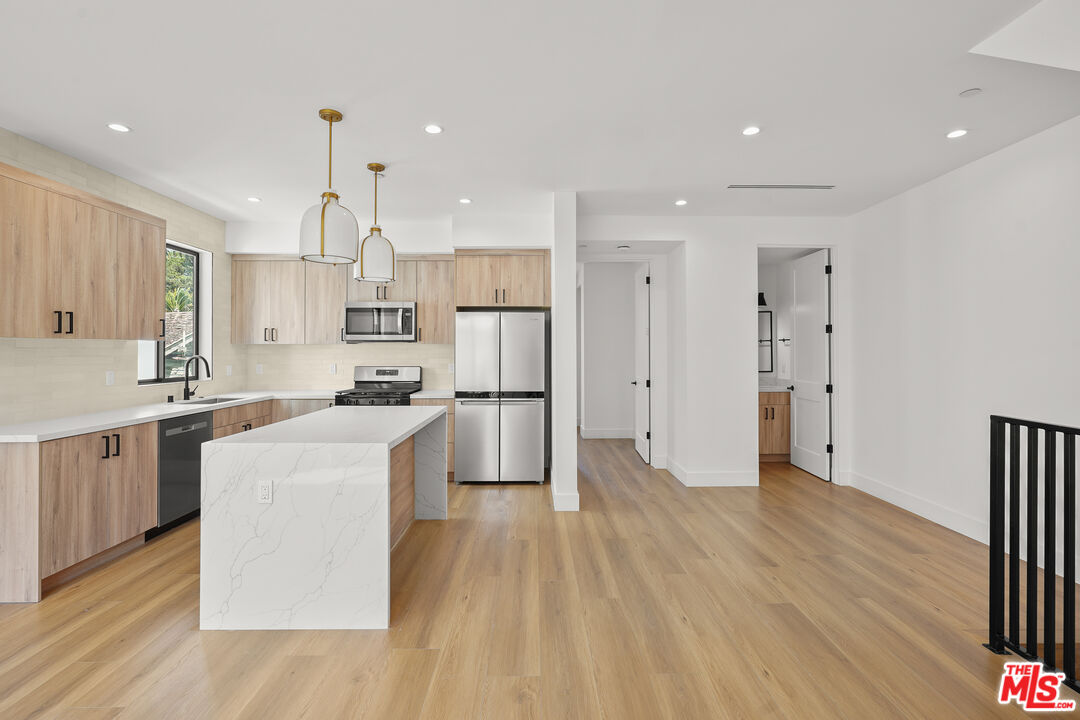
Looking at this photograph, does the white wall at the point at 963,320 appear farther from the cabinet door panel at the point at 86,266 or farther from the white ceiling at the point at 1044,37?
the cabinet door panel at the point at 86,266

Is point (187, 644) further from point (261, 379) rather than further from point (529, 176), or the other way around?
point (261, 379)

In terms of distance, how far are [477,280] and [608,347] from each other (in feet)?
10.2

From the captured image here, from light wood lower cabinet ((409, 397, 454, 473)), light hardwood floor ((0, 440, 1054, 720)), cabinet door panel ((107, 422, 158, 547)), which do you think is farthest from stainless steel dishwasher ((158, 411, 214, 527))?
light wood lower cabinet ((409, 397, 454, 473))

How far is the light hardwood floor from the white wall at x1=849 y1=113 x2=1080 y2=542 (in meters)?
0.71

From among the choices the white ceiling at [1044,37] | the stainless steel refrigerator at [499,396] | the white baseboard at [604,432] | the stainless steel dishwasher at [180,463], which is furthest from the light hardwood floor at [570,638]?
the white baseboard at [604,432]

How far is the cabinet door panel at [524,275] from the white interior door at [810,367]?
8.90 feet

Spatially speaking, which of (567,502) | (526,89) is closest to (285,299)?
(567,502)

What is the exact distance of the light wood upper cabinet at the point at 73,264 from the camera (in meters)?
2.71

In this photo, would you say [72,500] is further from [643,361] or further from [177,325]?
[643,361]

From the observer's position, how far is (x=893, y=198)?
4238 millimetres

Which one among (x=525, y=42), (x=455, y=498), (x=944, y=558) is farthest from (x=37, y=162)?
(x=944, y=558)

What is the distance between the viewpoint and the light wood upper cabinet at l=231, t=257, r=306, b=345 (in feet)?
17.3

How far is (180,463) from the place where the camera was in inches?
142

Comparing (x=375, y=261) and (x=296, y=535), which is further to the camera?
(x=375, y=261)
